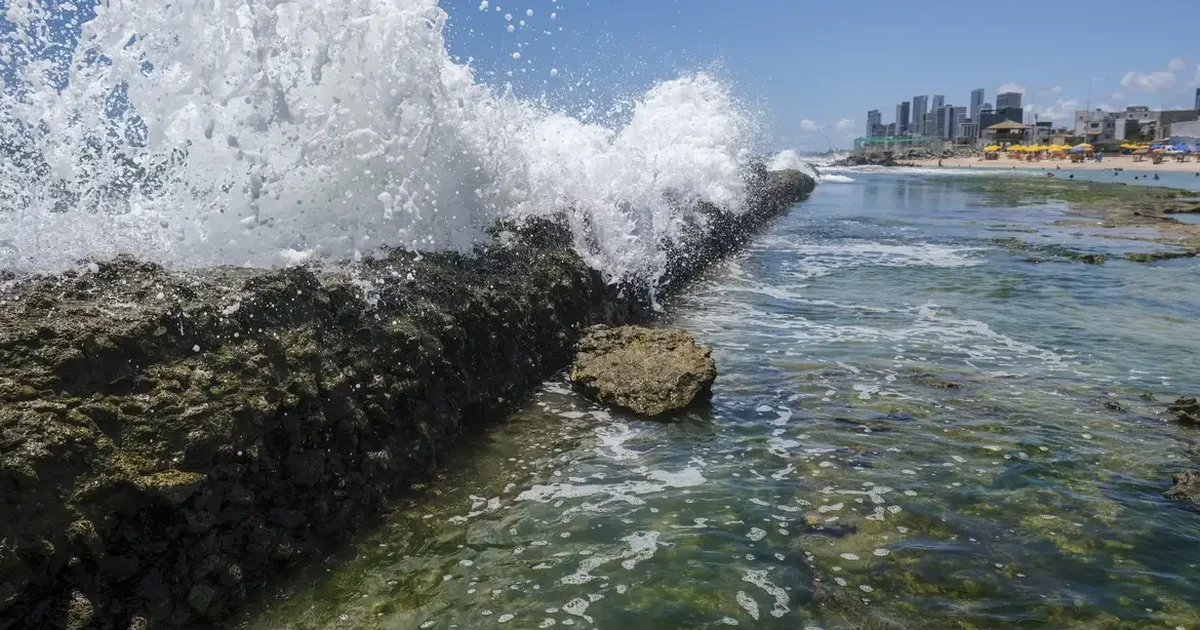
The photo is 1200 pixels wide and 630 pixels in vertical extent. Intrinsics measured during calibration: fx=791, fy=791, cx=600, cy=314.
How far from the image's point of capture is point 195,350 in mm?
3486

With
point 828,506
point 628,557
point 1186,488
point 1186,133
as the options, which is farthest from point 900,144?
point 628,557

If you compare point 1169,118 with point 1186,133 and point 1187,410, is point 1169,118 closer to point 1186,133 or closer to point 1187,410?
point 1186,133

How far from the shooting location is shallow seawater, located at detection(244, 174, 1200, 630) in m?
3.46

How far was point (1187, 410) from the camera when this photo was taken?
578 centimetres

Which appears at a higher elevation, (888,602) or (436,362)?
(436,362)

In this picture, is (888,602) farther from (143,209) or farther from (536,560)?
(143,209)

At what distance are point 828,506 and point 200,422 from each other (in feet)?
10.4

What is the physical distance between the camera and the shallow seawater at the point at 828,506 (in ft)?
11.3

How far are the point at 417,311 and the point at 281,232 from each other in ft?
3.05

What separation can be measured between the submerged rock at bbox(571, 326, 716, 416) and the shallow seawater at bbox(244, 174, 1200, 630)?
16cm

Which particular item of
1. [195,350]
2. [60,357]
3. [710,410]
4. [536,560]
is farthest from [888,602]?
[60,357]

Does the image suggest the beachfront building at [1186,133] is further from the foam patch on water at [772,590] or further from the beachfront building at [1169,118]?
the foam patch on water at [772,590]

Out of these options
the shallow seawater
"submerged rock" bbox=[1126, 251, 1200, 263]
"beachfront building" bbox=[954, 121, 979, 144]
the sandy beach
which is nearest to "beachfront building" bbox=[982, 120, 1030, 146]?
→ the sandy beach

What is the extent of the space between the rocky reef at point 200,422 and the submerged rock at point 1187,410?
5.12 metres
